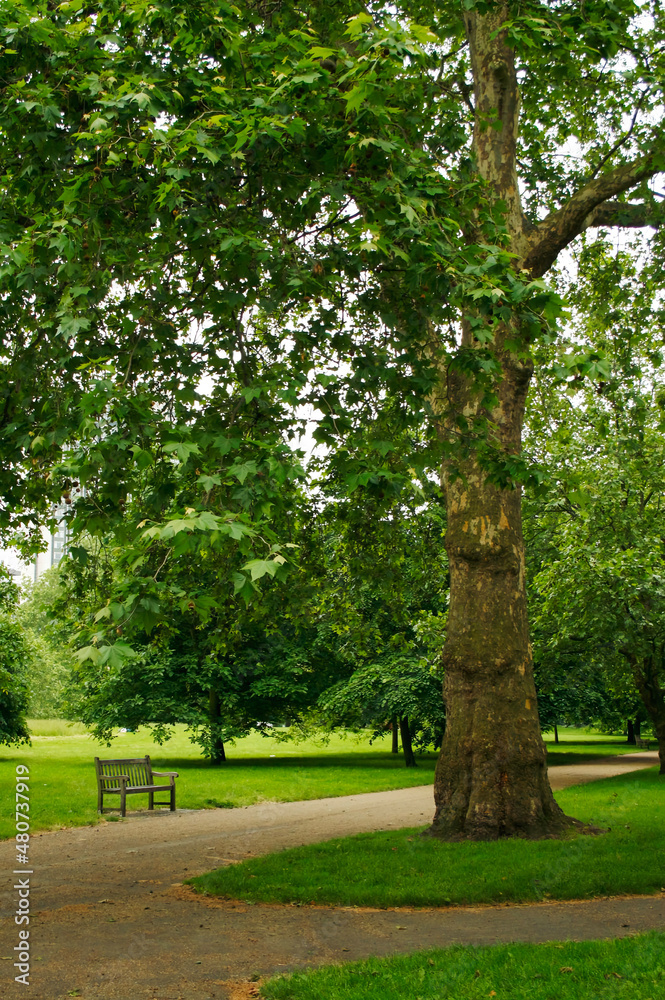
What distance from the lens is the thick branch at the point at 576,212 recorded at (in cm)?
1048

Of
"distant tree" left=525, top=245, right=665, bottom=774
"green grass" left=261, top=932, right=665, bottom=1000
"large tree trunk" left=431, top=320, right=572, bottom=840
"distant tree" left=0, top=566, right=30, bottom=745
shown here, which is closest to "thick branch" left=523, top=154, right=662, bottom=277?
"large tree trunk" left=431, top=320, right=572, bottom=840

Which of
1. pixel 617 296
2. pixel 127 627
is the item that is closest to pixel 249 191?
pixel 127 627

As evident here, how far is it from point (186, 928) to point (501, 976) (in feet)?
8.85

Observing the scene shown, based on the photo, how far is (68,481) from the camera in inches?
288

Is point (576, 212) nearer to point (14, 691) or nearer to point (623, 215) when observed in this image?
point (623, 215)

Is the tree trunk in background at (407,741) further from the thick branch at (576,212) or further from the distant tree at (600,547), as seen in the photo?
the thick branch at (576,212)

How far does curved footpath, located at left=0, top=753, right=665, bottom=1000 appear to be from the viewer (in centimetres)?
540

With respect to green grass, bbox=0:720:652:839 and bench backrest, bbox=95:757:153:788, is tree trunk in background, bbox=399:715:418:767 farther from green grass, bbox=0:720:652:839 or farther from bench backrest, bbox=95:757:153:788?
bench backrest, bbox=95:757:153:788

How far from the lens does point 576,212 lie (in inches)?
420

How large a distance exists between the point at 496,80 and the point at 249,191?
18.2 feet

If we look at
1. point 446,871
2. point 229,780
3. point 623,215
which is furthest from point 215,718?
point 623,215

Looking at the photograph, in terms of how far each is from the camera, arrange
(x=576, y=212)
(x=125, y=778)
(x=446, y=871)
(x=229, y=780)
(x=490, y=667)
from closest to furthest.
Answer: (x=446, y=871)
(x=490, y=667)
(x=576, y=212)
(x=125, y=778)
(x=229, y=780)

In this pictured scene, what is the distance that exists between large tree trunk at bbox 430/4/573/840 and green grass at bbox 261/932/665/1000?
4.02m

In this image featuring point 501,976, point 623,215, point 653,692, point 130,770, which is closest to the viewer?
point 501,976
